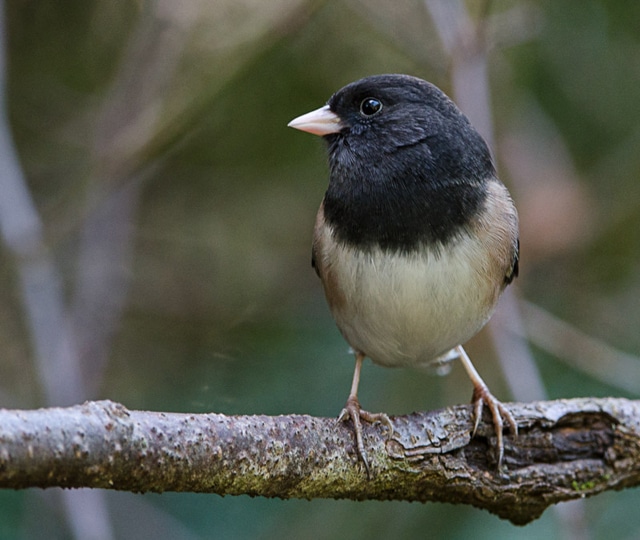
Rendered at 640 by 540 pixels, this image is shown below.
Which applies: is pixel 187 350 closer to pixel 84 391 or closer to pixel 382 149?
pixel 84 391

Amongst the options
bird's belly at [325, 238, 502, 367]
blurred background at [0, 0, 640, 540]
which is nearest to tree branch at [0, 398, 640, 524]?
bird's belly at [325, 238, 502, 367]

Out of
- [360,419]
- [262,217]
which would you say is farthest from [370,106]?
[262,217]

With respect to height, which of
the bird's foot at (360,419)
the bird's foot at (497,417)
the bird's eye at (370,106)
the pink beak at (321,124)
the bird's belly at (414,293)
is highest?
the bird's eye at (370,106)

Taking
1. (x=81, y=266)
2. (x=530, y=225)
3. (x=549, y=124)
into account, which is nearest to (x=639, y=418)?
(x=530, y=225)

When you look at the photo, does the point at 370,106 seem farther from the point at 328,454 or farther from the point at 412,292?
the point at 328,454

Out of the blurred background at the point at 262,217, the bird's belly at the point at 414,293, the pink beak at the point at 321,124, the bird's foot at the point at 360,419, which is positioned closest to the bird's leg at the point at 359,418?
the bird's foot at the point at 360,419

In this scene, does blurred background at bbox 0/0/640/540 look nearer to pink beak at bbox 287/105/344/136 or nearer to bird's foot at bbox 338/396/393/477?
pink beak at bbox 287/105/344/136

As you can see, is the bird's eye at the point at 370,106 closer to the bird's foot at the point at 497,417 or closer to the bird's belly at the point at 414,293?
the bird's belly at the point at 414,293

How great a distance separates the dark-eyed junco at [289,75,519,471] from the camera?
232 centimetres

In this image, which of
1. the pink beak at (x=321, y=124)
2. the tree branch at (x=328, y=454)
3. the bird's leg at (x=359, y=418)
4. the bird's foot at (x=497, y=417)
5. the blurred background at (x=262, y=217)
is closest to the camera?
the tree branch at (x=328, y=454)

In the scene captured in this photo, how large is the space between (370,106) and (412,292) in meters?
0.66

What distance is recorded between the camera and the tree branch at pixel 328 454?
142 centimetres

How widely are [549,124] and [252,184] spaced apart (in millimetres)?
1431

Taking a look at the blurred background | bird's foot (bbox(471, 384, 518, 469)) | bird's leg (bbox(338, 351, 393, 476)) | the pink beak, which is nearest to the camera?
bird's leg (bbox(338, 351, 393, 476))
